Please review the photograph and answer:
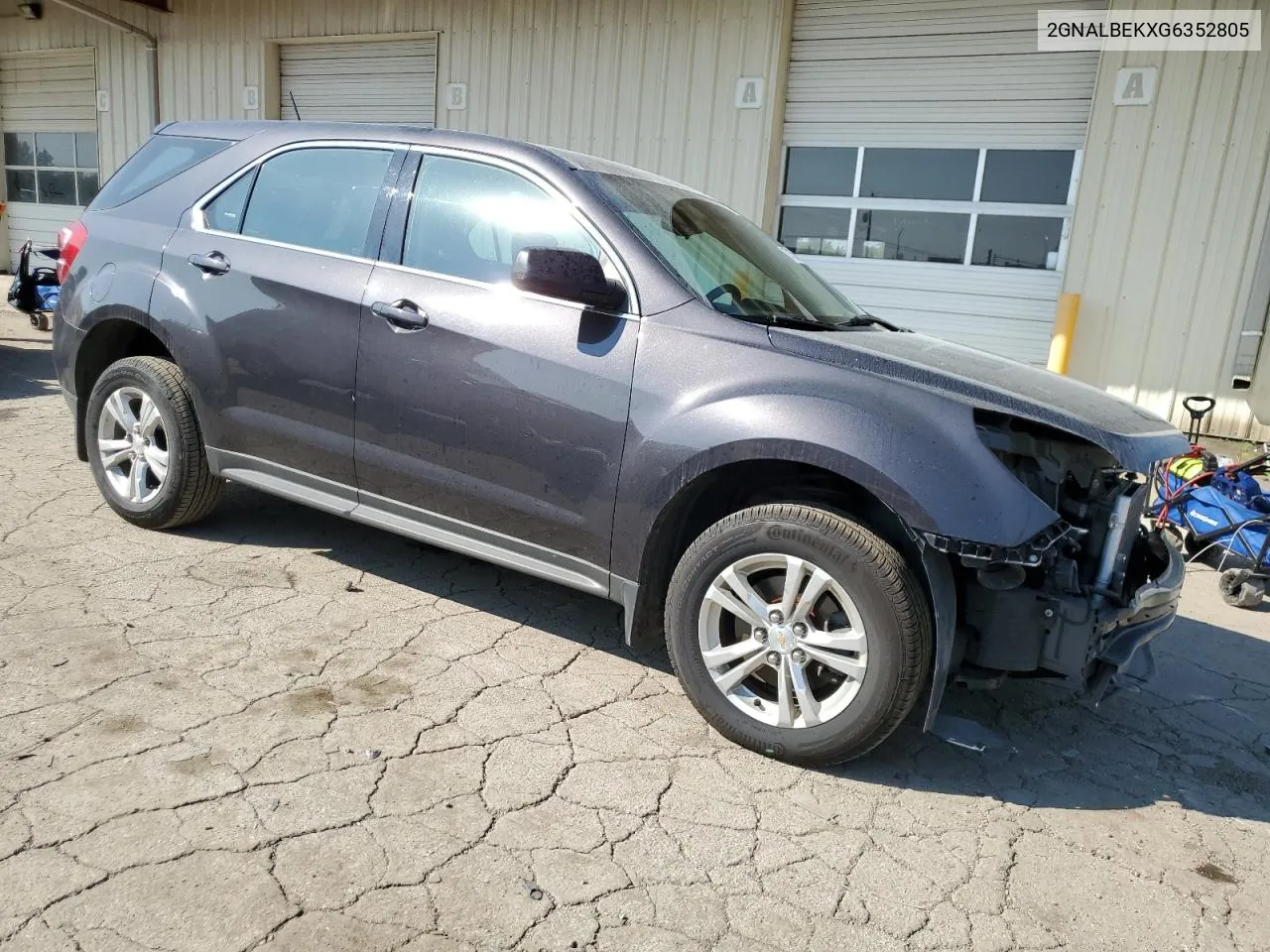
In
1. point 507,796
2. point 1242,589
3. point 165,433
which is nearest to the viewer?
point 507,796

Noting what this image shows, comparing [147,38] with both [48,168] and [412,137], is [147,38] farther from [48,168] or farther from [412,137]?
[412,137]

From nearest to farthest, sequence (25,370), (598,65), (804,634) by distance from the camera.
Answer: (804,634) → (25,370) → (598,65)

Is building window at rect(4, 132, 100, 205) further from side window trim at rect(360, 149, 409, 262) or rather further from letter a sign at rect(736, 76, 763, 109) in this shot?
side window trim at rect(360, 149, 409, 262)

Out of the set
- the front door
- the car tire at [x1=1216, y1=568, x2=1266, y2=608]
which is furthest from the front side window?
the car tire at [x1=1216, y1=568, x2=1266, y2=608]

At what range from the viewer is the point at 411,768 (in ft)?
8.65

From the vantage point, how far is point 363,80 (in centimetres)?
1162

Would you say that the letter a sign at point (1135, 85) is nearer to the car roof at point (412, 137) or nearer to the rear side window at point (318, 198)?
the car roof at point (412, 137)

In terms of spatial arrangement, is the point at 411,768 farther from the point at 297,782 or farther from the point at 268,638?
the point at 268,638

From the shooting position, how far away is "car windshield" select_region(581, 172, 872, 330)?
3.22m

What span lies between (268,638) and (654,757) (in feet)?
4.92

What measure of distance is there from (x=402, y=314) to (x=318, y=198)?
82 centimetres

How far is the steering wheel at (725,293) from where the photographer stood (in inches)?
124

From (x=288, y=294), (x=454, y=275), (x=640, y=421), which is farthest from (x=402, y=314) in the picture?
(x=640, y=421)

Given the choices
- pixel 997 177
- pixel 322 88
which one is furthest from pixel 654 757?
pixel 322 88
